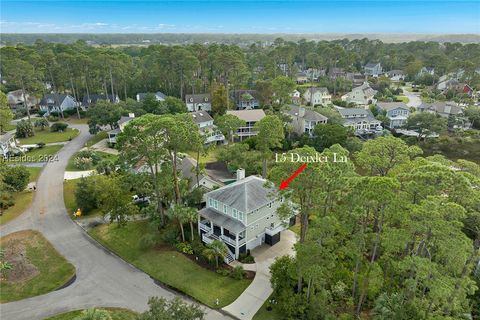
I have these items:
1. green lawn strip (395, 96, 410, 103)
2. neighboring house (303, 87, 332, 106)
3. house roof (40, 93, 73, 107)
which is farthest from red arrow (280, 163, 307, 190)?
green lawn strip (395, 96, 410, 103)

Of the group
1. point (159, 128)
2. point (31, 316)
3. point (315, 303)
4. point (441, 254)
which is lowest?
point (31, 316)

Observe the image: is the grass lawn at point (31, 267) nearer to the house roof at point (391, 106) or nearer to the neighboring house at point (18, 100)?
the neighboring house at point (18, 100)

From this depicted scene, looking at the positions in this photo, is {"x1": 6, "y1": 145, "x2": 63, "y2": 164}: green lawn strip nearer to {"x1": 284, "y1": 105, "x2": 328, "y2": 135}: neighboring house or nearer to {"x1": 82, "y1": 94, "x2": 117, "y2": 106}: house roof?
{"x1": 82, "y1": 94, "x2": 117, "y2": 106}: house roof

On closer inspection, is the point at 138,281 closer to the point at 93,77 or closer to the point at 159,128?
the point at 159,128

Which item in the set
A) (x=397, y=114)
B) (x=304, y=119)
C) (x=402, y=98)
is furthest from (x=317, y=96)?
(x=402, y=98)

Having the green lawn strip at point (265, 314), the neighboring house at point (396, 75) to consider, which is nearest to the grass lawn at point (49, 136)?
the green lawn strip at point (265, 314)

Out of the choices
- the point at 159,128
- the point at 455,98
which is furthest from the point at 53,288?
the point at 455,98
